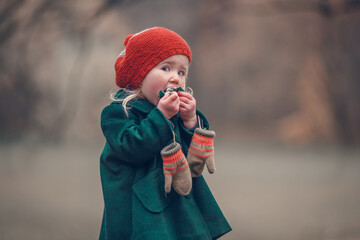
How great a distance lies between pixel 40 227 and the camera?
4.91 ft

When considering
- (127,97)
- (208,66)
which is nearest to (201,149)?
(127,97)

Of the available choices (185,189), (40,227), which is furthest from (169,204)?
(40,227)

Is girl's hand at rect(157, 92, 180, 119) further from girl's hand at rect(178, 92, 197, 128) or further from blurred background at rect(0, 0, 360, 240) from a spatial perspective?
blurred background at rect(0, 0, 360, 240)

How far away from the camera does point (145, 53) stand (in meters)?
0.68

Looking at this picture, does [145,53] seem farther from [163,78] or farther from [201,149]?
[201,149]

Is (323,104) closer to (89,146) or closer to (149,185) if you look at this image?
(89,146)

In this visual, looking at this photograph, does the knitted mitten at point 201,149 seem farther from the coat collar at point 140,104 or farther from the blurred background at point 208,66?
the blurred background at point 208,66

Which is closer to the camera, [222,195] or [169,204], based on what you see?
[169,204]

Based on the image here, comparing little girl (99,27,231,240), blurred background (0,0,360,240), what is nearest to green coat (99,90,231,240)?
little girl (99,27,231,240)

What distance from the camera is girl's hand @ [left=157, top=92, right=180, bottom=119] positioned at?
2.04 ft

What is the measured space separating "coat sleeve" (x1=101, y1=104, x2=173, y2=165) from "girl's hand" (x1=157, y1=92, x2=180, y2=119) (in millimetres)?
12

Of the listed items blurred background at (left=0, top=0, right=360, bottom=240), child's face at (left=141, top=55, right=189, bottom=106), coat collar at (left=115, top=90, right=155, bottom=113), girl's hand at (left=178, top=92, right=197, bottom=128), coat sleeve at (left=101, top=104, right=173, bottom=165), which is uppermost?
blurred background at (left=0, top=0, right=360, bottom=240)

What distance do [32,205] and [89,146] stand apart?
1226 mm

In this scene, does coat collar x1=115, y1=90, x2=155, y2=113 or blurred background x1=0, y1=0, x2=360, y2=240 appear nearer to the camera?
coat collar x1=115, y1=90, x2=155, y2=113
